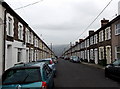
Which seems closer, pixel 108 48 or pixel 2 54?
pixel 2 54

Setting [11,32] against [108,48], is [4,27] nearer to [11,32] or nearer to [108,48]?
[11,32]

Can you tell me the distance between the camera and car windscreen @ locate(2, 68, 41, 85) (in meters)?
4.65

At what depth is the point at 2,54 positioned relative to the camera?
466 inches

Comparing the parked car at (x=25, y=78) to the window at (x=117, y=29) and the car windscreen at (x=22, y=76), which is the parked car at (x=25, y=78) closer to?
the car windscreen at (x=22, y=76)

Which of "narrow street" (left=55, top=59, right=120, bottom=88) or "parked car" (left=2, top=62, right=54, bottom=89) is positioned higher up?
"parked car" (left=2, top=62, right=54, bottom=89)

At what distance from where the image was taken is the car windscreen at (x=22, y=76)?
183 inches

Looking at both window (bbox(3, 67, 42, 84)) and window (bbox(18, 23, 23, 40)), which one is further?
window (bbox(18, 23, 23, 40))

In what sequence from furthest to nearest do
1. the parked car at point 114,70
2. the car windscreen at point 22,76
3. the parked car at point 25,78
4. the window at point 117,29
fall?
1. the window at point 117,29
2. the parked car at point 114,70
3. the car windscreen at point 22,76
4. the parked car at point 25,78

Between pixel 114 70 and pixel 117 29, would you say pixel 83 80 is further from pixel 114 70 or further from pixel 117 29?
pixel 117 29

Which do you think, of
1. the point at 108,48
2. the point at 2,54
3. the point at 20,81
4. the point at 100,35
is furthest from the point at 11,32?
the point at 100,35

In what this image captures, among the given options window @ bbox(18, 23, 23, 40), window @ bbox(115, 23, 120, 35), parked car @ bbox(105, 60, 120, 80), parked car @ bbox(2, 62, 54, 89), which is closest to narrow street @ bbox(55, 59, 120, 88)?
parked car @ bbox(105, 60, 120, 80)

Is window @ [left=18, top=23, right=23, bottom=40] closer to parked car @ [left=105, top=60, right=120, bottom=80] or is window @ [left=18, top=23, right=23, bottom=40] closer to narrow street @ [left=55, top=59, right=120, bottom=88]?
narrow street @ [left=55, top=59, right=120, bottom=88]

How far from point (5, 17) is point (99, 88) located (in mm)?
8561

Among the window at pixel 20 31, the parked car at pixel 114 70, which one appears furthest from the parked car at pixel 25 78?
the window at pixel 20 31
